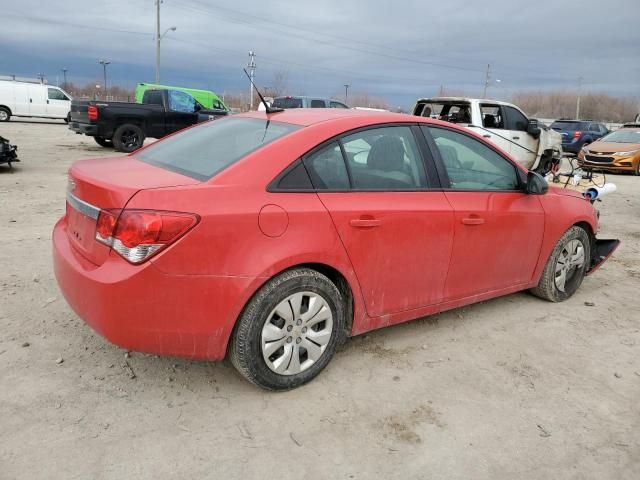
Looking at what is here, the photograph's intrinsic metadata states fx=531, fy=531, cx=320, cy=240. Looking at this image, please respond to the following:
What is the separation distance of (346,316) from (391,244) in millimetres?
535

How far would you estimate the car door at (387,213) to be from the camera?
124 inches

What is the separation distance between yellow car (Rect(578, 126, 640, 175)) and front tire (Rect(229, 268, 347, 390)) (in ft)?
51.1

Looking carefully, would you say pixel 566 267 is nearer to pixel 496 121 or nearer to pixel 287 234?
pixel 287 234

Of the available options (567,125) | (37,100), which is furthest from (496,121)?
(37,100)

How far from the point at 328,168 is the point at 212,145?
0.78 m

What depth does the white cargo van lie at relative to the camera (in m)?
25.0

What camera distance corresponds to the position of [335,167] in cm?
320

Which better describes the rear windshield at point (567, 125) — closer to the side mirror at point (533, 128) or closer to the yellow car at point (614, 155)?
the yellow car at point (614, 155)

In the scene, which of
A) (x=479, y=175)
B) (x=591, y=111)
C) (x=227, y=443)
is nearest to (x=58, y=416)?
(x=227, y=443)

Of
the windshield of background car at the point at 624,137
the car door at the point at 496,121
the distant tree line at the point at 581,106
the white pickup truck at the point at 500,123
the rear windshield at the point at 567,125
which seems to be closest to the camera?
the white pickup truck at the point at 500,123

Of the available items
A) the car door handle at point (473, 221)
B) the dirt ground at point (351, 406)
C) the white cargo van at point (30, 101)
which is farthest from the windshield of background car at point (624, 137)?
the white cargo van at point (30, 101)

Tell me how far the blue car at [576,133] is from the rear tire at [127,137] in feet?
57.0

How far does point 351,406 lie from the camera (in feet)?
9.83

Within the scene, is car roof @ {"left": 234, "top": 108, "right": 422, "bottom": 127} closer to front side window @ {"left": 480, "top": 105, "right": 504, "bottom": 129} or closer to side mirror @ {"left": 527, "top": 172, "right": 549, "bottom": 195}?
side mirror @ {"left": 527, "top": 172, "right": 549, "bottom": 195}
